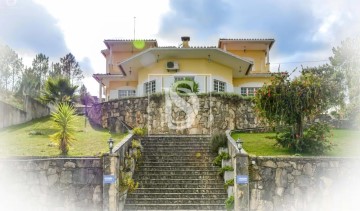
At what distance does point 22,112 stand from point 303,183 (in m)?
20.5

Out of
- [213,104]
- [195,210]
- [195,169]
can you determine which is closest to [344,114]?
[213,104]

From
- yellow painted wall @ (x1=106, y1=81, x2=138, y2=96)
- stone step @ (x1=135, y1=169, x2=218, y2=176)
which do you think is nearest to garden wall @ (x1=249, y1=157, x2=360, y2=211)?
stone step @ (x1=135, y1=169, x2=218, y2=176)

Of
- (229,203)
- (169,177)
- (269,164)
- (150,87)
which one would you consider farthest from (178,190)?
(150,87)

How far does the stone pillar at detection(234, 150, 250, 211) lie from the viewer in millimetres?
13484

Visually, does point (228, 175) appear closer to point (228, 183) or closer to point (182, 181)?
point (228, 183)

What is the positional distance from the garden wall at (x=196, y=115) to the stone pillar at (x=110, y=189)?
8.82m

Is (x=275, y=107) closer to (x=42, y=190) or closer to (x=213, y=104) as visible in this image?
(x=213, y=104)

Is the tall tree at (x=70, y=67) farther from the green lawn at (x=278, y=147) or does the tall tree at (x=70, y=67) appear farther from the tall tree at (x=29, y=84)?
the green lawn at (x=278, y=147)

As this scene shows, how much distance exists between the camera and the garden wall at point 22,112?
2570cm

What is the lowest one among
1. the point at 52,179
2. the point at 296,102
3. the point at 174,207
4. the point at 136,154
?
the point at 174,207

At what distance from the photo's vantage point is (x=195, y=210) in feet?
46.3

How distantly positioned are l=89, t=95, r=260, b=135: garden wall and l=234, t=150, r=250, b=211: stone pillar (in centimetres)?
856

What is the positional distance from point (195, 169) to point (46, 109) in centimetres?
1933

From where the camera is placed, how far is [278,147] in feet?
56.0
